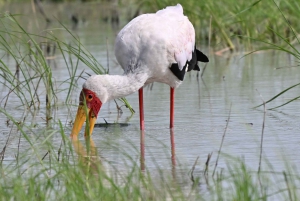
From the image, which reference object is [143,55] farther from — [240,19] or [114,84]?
[240,19]

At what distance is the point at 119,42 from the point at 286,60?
4539mm

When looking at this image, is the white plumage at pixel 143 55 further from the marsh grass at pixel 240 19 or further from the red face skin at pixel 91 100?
the marsh grass at pixel 240 19

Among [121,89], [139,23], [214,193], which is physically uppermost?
[139,23]

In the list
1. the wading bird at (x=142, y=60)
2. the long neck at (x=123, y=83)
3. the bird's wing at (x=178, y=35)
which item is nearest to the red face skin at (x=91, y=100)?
the wading bird at (x=142, y=60)

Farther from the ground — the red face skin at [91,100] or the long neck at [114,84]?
the long neck at [114,84]

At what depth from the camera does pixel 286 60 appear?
11141 mm

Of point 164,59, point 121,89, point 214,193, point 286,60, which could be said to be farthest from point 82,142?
point 286,60

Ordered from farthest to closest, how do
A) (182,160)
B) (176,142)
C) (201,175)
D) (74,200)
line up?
(176,142)
(182,160)
(201,175)
(74,200)

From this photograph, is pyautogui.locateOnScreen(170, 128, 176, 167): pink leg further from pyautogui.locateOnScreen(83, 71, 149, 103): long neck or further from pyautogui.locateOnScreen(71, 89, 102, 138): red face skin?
pyautogui.locateOnScreen(71, 89, 102, 138): red face skin

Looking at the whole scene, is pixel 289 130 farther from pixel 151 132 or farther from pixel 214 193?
pixel 214 193

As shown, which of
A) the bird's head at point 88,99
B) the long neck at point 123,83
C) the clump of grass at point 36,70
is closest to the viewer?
the bird's head at point 88,99

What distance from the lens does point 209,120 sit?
23.7ft

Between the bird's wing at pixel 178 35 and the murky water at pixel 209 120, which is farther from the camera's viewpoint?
the bird's wing at pixel 178 35

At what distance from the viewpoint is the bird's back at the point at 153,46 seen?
22.9 feet
